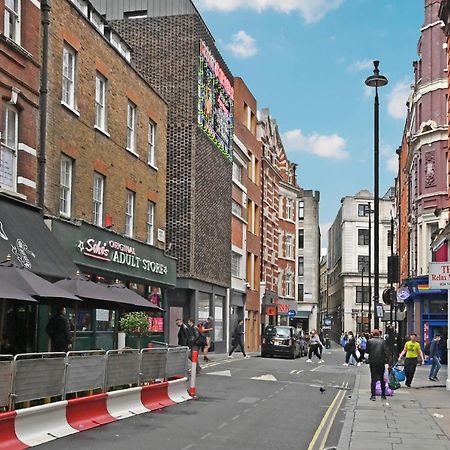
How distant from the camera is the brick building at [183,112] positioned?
3781cm

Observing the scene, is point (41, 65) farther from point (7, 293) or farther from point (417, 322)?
point (417, 322)

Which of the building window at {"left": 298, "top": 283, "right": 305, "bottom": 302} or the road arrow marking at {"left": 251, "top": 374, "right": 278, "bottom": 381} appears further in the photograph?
the building window at {"left": 298, "top": 283, "right": 305, "bottom": 302}

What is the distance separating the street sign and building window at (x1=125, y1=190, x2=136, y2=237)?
447 inches

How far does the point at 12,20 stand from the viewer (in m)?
20.1

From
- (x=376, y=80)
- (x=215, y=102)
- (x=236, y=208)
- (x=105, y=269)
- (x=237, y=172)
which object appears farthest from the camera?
(x=237, y=172)

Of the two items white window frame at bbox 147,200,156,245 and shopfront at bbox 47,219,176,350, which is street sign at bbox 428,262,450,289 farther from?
white window frame at bbox 147,200,156,245

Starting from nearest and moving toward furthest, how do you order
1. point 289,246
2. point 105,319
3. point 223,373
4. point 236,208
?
point 105,319 < point 223,373 < point 236,208 < point 289,246

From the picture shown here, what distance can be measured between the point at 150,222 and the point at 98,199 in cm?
607

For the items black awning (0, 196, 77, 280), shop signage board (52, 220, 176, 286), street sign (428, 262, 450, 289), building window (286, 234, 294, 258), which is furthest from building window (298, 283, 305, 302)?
black awning (0, 196, 77, 280)

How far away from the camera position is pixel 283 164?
73312mm

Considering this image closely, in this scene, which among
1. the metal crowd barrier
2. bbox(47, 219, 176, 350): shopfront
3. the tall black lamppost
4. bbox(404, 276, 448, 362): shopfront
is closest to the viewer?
the metal crowd barrier

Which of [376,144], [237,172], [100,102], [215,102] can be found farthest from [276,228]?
[100,102]

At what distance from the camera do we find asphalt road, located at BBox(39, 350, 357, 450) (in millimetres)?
11758

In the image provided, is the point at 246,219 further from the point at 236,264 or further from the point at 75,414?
the point at 75,414
